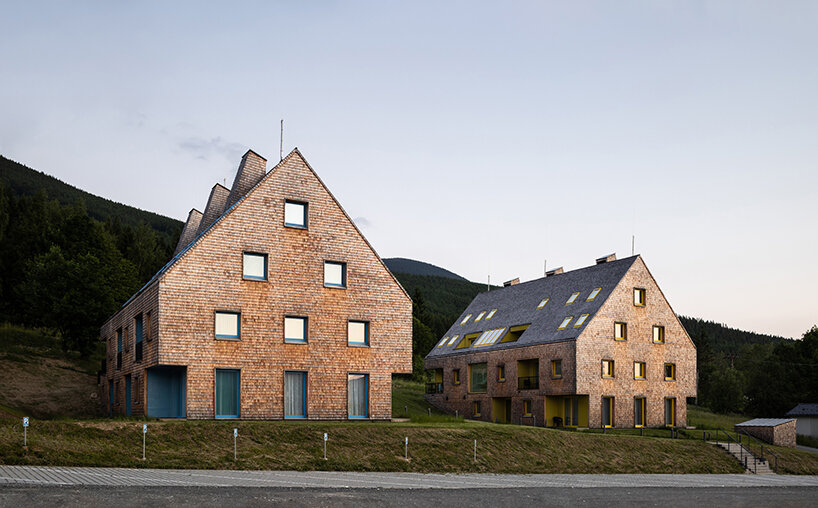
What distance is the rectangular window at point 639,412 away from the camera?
46.4 meters

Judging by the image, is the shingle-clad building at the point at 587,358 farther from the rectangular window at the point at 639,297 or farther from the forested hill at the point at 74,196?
the forested hill at the point at 74,196

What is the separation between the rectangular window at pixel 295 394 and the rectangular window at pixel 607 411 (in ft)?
65.3

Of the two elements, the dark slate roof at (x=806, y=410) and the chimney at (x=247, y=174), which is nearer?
the chimney at (x=247, y=174)

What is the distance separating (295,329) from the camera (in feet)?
109

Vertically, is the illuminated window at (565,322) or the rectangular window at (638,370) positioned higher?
the illuminated window at (565,322)

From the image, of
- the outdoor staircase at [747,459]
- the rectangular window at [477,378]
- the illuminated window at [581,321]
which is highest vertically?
the illuminated window at [581,321]

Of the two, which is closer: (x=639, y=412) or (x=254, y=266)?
(x=254, y=266)

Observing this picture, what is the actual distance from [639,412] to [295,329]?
23779 millimetres

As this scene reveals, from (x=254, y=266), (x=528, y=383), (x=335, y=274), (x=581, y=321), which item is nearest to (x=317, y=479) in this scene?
(x=254, y=266)

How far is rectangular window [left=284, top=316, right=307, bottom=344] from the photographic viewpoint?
33.2m

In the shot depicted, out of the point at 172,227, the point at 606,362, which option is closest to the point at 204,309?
the point at 606,362

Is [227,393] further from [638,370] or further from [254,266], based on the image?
[638,370]

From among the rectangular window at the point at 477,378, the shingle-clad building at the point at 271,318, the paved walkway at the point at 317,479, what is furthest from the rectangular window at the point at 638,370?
the paved walkway at the point at 317,479

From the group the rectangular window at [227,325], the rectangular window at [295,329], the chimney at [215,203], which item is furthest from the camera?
the chimney at [215,203]
